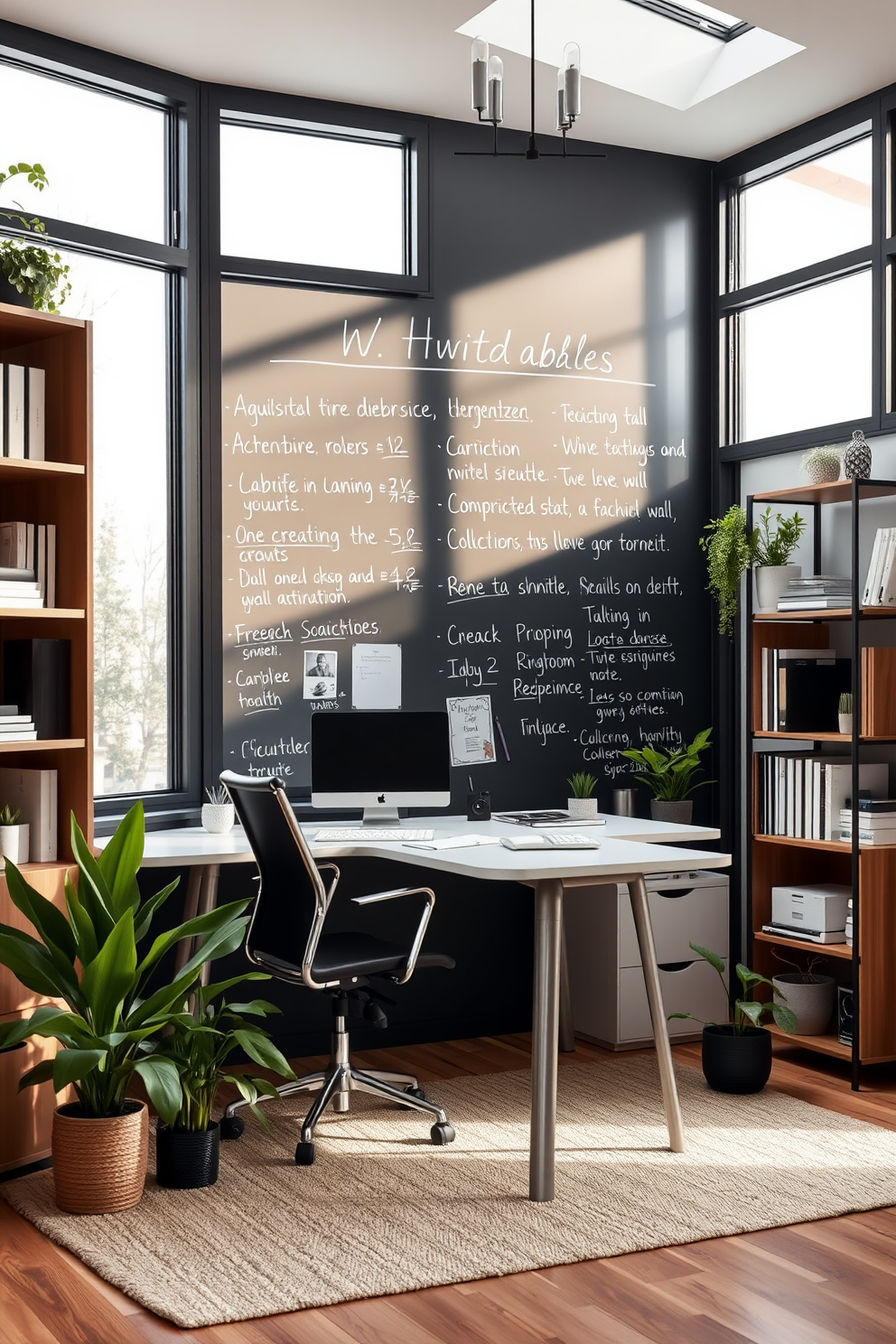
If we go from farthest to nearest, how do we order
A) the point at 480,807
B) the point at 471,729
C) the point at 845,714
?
1. the point at 471,729
2. the point at 480,807
3. the point at 845,714

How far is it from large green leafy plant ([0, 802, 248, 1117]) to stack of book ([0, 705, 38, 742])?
31cm

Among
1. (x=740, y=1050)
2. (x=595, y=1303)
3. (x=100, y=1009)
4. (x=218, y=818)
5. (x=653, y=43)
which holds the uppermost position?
(x=653, y=43)

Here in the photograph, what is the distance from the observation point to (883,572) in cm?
429

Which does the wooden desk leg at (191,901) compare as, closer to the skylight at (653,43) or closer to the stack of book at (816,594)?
the stack of book at (816,594)

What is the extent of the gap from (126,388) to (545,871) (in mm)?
2178

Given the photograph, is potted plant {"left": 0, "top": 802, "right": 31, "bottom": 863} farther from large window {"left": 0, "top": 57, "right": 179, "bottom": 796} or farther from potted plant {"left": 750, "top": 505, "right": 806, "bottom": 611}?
potted plant {"left": 750, "top": 505, "right": 806, "bottom": 611}

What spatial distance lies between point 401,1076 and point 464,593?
5.61ft

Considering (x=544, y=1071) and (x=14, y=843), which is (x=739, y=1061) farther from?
(x=14, y=843)

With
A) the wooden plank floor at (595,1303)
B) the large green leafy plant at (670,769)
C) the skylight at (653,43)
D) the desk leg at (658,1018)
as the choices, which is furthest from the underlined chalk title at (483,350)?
the wooden plank floor at (595,1303)

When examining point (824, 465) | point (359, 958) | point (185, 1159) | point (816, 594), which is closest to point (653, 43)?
point (824, 465)

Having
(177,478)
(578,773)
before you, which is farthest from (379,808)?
(177,478)

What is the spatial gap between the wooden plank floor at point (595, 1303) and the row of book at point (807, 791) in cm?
159

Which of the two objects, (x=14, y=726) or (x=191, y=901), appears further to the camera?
(x=191, y=901)

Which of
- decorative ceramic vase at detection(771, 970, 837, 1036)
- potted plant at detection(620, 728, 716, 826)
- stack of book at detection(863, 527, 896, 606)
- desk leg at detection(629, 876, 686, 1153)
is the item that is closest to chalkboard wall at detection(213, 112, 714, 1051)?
potted plant at detection(620, 728, 716, 826)
